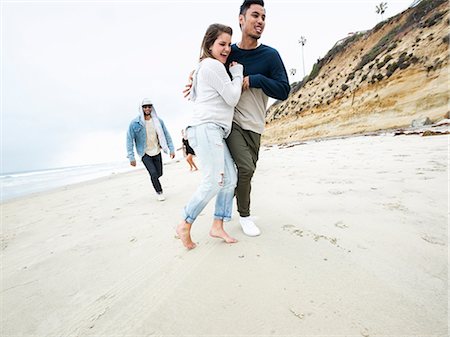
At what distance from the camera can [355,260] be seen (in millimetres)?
1395

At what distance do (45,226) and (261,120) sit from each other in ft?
11.5

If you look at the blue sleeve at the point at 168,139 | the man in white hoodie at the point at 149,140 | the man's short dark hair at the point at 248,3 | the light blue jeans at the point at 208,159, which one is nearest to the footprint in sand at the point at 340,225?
the light blue jeans at the point at 208,159

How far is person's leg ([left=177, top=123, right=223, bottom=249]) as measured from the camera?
1.74 meters

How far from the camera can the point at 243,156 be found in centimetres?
194

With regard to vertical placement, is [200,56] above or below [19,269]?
above

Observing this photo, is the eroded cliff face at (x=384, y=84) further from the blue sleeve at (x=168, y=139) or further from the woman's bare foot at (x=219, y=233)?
the woman's bare foot at (x=219, y=233)

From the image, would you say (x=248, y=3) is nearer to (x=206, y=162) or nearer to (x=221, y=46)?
(x=221, y=46)

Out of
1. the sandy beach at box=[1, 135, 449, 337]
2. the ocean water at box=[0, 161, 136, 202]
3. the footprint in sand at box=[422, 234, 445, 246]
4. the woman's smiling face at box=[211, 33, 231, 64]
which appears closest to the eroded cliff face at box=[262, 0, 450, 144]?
the sandy beach at box=[1, 135, 449, 337]

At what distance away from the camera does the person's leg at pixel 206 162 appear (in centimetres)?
174

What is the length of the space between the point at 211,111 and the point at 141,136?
282 cm

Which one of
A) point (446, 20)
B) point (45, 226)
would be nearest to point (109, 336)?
point (45, 226)

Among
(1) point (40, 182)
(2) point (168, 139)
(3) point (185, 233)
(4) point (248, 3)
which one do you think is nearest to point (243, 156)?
(3) point (185, 233)

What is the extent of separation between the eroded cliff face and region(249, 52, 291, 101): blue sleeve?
12492 mm

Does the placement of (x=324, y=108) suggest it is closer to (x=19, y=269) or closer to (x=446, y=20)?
(x=446, y=20)
